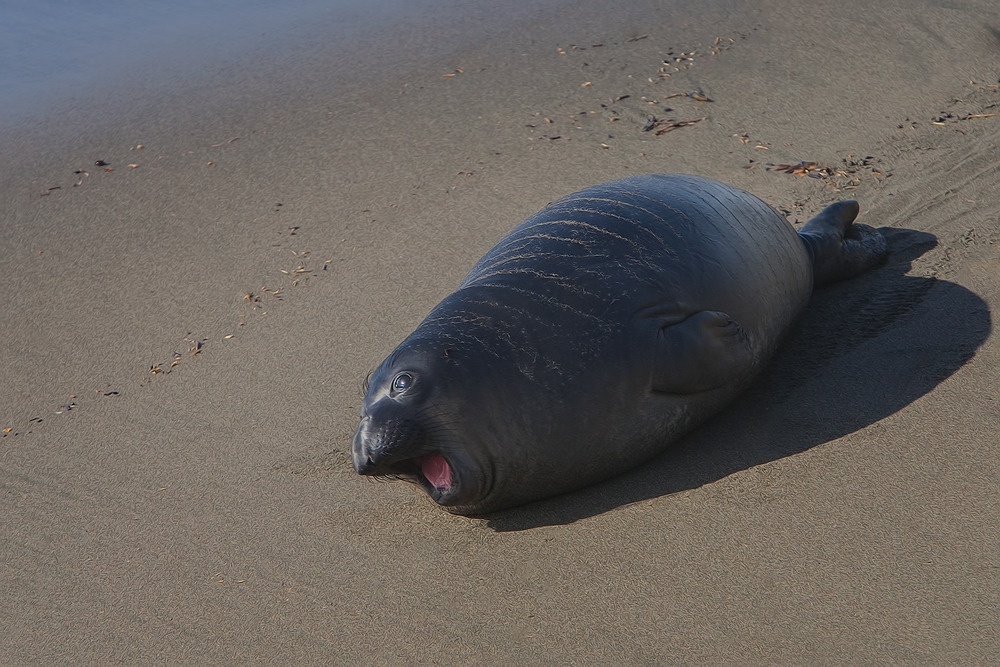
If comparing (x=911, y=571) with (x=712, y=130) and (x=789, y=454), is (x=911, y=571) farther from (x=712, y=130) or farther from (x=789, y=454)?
(x=712, y=130)

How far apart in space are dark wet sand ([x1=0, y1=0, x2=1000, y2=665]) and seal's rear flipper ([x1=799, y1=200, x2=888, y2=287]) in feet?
0.29

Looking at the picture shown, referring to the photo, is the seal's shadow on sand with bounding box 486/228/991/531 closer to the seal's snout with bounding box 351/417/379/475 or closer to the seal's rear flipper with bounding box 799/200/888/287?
the seal's rear flipper with bounding box 799/200/888/287

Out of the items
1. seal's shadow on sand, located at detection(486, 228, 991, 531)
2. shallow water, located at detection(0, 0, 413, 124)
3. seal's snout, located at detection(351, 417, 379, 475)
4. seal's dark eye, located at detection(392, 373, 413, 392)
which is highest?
shallow water, located at detection(0, 0, 413, 124)

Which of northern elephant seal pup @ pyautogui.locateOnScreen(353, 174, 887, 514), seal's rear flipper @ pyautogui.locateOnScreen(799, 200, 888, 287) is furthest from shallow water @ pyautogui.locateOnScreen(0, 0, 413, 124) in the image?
northern elephant seal pup @ pyautogui.locateOnScreen(353, 174, 887, 514)

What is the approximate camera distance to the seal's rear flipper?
187 inches

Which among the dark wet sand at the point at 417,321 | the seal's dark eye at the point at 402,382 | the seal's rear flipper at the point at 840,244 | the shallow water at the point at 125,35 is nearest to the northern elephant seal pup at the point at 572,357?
the seal's dark eye at the point at 402,382

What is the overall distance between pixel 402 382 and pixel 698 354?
109cm

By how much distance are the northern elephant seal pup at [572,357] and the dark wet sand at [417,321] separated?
208 mm

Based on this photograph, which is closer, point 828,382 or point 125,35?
point 828,382

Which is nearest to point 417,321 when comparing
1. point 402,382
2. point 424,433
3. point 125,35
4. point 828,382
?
point 402,382

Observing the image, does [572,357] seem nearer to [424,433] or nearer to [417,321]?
[424,433]

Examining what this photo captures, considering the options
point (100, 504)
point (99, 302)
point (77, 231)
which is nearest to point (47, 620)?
point (100, 504)

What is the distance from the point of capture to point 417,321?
4.87 metres

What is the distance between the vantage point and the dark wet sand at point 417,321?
3182mm
